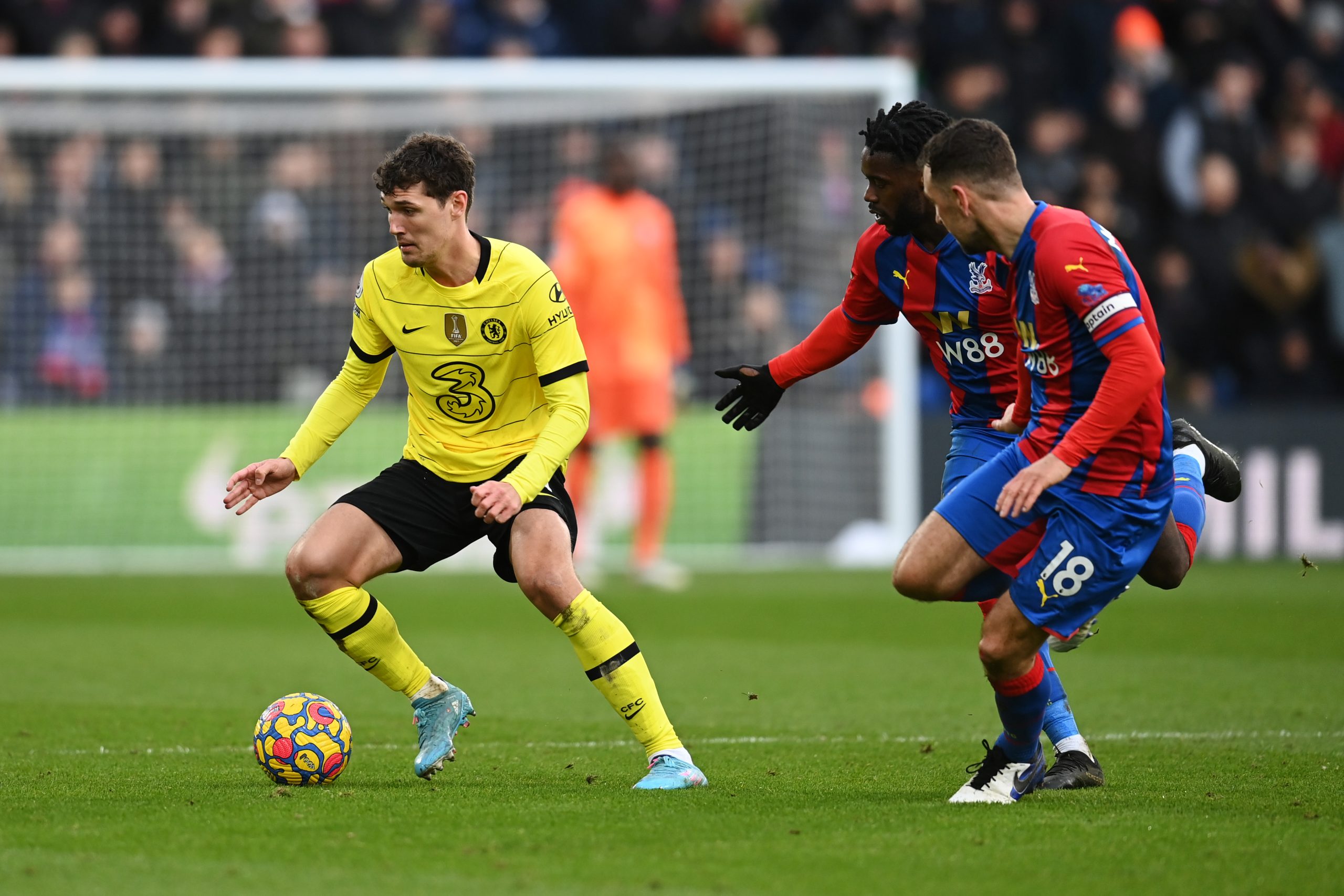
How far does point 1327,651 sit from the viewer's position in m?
9.26

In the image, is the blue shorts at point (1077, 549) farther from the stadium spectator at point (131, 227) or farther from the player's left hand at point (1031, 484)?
the stadium spectator at point (131, 227)

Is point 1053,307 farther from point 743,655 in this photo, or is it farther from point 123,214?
point 123,214

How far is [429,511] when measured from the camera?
5.91 metres

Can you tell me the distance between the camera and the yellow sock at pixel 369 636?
226 inches

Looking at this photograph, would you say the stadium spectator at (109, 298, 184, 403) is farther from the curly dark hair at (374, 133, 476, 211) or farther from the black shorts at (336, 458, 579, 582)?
the curly dark hair at (374, 133, 476, 211)

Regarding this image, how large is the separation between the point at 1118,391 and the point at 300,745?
8.94 ft

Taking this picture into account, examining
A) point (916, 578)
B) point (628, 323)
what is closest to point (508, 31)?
point (628, 323)

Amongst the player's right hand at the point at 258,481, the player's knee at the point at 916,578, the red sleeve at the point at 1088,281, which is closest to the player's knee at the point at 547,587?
the player's right hand at the point at 258,481

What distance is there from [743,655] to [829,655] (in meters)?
0.46

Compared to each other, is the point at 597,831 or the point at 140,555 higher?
the point at 597,831

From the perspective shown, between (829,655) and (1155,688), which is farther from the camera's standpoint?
(829,655)

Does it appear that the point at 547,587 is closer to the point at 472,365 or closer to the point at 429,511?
the point at 429,511

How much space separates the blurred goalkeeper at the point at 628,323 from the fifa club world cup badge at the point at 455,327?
6.78 meters

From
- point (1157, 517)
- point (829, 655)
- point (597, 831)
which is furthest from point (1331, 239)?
point (597, 831)
